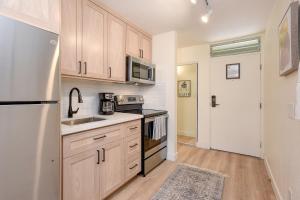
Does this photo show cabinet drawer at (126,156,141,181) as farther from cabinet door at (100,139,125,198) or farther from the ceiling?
the ceiling

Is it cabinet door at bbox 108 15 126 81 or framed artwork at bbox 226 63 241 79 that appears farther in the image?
framed artwork at bbox 226 63 241 79

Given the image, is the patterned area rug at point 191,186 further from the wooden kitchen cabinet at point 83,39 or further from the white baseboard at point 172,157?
the wooden kitchen cabinet at point 83,39

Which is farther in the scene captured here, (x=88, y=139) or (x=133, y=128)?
(x=133, y=128)

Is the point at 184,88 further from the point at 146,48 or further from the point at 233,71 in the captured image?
the point at 146,48

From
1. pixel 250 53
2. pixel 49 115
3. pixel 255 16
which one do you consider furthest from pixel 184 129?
pixel 49 115

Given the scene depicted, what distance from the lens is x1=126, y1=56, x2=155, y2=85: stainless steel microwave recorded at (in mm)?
2410

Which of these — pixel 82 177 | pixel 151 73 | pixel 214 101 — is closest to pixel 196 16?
pixel 151 73

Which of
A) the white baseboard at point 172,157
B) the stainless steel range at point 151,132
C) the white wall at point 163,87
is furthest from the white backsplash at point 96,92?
the white baseboard at point 172,157

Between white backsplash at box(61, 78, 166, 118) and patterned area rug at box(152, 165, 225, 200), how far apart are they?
3.93 ft

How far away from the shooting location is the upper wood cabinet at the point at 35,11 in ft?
3.15

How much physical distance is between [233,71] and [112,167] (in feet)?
9.44

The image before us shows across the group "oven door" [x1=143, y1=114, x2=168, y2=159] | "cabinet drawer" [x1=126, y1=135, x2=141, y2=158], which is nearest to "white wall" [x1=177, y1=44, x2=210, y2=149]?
"oven door" [x1=143, y1=114, x2=168, y2=159]

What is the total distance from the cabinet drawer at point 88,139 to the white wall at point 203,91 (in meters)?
2.29

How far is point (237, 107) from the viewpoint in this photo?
3178mm
